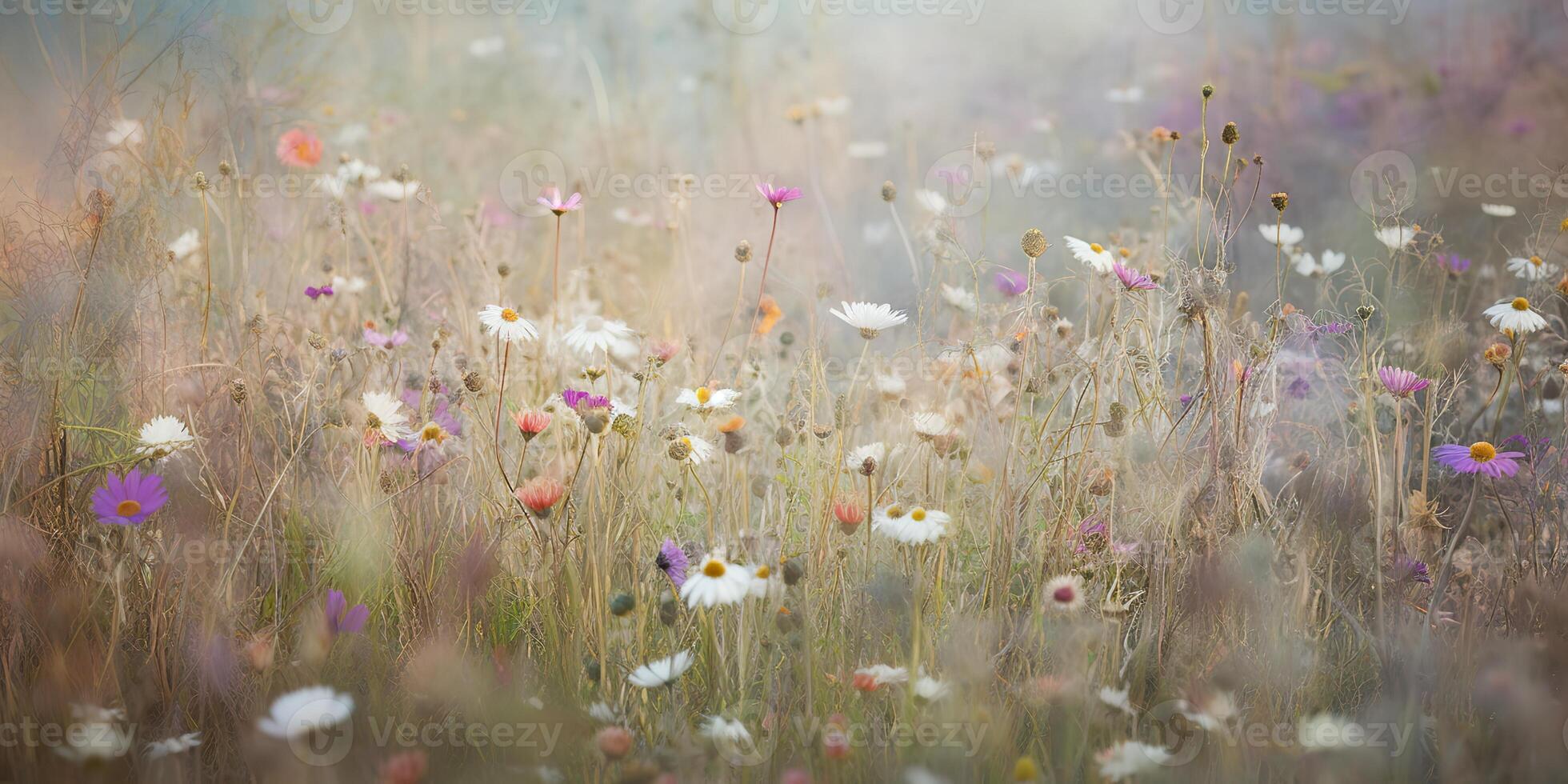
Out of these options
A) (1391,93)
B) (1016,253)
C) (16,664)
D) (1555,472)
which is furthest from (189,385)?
(1391,93)

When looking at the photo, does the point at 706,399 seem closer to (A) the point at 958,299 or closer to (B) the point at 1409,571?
(A) the point at 958,299

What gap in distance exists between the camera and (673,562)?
143 cm

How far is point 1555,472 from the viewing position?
176 centimetres

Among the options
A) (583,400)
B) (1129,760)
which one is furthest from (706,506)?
(1129,760)

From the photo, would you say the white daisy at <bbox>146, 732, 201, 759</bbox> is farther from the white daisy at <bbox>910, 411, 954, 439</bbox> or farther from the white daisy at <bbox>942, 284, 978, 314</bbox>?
the white daisy at <bbox>942, 284, 978, 314</bbox>

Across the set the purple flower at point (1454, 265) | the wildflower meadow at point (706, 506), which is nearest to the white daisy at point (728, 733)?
the wildflower meadow at point (706, 506)

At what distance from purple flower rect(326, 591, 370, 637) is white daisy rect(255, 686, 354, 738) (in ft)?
0.65

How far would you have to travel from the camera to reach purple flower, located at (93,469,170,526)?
142 centimetres

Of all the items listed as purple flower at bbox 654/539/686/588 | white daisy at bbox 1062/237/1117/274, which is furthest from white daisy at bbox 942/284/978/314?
purple flower at bbox 654/539/686/588

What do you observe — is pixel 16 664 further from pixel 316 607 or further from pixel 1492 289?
pixel 1492 289

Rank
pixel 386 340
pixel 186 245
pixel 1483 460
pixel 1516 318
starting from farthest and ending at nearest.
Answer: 1. pixel 186 245
2. pixel 386 340
3. pixel 1516 318
4. pixel 1483 460

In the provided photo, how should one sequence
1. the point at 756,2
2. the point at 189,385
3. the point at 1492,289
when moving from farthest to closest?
the point at 756,2 → the point at 1492,289 → the point at 189,385

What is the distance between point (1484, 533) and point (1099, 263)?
1167 millimetres

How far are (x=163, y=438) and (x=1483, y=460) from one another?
2147 millimetres
